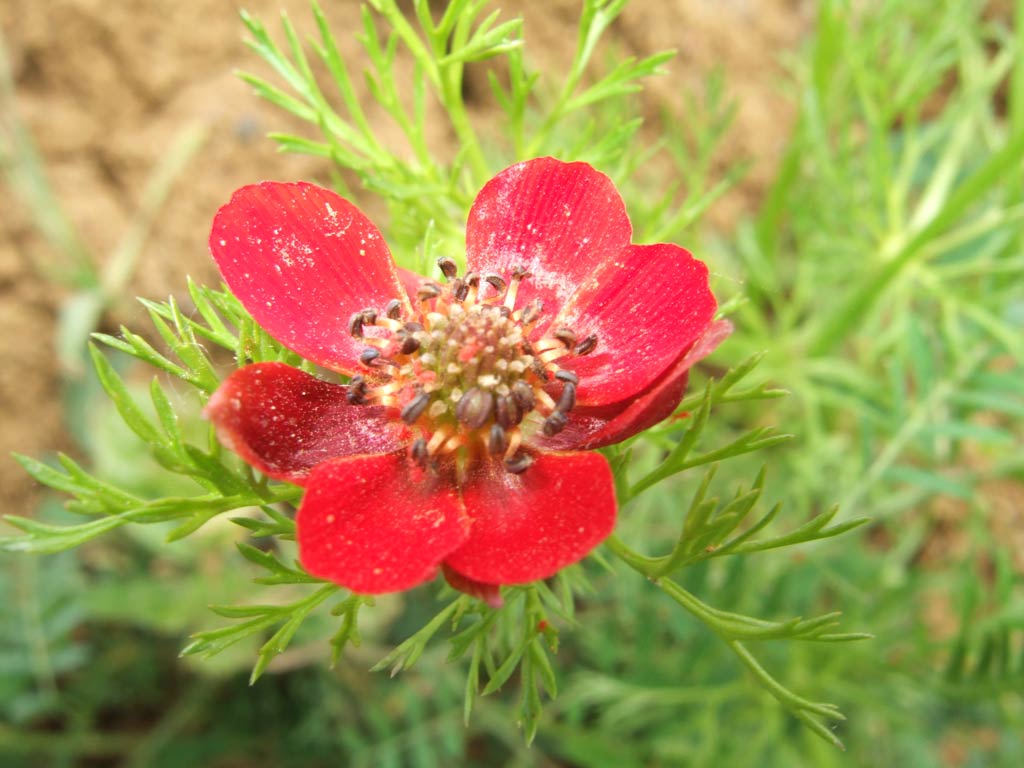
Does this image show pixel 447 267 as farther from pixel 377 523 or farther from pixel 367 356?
pixel 377 523

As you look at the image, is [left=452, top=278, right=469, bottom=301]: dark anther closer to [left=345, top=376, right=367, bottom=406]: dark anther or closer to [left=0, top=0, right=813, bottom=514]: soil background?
[left=345, top=376, right=367, bottom=406]: dark anther

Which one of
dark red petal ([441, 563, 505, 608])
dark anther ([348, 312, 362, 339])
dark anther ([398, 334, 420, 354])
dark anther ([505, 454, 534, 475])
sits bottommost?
dark anther ([505, 454, 534, 475])

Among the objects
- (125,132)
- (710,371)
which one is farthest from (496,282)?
(125,132)

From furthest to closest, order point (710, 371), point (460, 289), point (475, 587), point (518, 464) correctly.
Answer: point (710, 371)
point (460, 289)
point (518, 464)
point (475, 587)

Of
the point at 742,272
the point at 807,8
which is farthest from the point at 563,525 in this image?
the point at 807,8

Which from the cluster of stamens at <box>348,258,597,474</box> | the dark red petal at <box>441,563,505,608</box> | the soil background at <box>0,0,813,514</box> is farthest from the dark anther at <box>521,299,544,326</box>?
the soil background at <box>0,0,813,514</box>

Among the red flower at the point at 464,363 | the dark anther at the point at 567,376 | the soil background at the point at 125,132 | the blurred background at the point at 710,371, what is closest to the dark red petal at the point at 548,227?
the red flower at the point at 464,363
